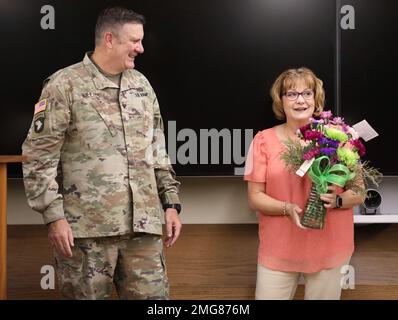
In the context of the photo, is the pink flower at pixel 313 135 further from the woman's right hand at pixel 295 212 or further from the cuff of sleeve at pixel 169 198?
the cuff of sleeve at pixel 169 198

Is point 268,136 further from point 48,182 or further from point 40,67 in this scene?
point 40,67

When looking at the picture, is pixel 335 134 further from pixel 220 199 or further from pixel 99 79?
pixel 220 199

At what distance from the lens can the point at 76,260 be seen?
2205 mm

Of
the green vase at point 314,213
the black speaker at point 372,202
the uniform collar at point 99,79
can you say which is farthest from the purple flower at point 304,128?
the black speaker at point 372,202

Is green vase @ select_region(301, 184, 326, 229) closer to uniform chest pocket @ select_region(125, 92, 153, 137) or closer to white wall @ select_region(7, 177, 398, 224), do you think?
uniform chest pocket @ select_region(125, 92, 153, 137)

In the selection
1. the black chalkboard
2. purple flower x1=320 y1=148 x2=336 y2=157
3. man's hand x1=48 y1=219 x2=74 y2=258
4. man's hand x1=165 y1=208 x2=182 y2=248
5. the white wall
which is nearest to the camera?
man's hand x1=48 y1=219 x2=74 y2=258

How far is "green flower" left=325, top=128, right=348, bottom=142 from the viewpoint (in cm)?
225

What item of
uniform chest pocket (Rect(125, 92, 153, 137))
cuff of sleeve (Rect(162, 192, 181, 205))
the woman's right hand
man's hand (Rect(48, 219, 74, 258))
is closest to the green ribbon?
the woman's right hand

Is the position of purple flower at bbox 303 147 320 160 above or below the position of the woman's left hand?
above

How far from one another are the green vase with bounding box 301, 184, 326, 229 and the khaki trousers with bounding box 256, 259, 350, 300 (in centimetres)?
22

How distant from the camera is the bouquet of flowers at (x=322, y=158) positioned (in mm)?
2242

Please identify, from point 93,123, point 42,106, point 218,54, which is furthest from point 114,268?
point 218,54

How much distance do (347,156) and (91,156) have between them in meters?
0.98

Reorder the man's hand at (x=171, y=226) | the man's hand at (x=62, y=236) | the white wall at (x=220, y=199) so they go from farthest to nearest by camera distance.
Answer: the white wall at (x=220, y=199) → the man's hand at (x=171, y=226) → the man's hand at (x=62, y=236)
